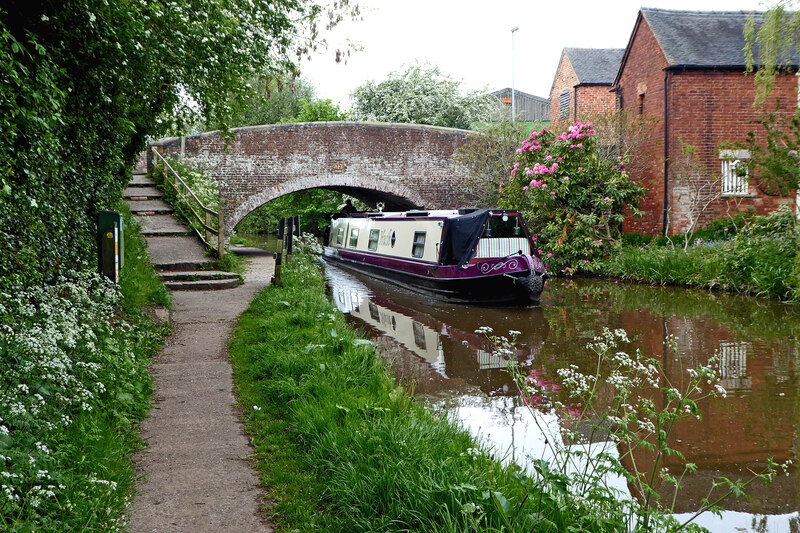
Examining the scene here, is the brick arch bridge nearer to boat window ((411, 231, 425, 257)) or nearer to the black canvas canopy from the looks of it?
boat window ((411, 231, 425, 257))

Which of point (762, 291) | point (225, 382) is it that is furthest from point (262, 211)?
point (225, 382)

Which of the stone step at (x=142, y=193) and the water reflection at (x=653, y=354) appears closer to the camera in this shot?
the water reflection at (x=653, y=354)

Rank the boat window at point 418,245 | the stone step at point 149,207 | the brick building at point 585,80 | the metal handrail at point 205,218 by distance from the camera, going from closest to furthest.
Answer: the metal handrail at point 205,218, the boat window at point 418,245, the stone step at point 149,207, the brick building at point 585,80

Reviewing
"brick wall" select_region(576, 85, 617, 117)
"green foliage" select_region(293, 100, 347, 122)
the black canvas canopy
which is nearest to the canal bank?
the black canvas canopy

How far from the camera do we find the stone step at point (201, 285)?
33.6 ft

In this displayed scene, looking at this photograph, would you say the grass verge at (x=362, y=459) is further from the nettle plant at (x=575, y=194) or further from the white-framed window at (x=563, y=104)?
the white-framed window at (x=563, y=104)

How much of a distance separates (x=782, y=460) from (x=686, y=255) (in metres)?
9.74

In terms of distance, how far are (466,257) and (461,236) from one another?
0.51 meters

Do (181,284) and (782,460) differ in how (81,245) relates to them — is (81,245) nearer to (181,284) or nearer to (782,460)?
(181,284)

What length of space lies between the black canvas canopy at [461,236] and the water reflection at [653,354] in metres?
0.95

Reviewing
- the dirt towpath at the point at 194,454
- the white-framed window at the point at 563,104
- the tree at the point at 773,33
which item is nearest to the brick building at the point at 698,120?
the tree at the point at 773,33

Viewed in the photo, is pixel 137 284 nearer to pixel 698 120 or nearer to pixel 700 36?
pixel 698 120

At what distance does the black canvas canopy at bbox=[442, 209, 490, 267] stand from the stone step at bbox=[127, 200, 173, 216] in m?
6.16

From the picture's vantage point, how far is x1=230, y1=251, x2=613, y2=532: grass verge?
109 inches
